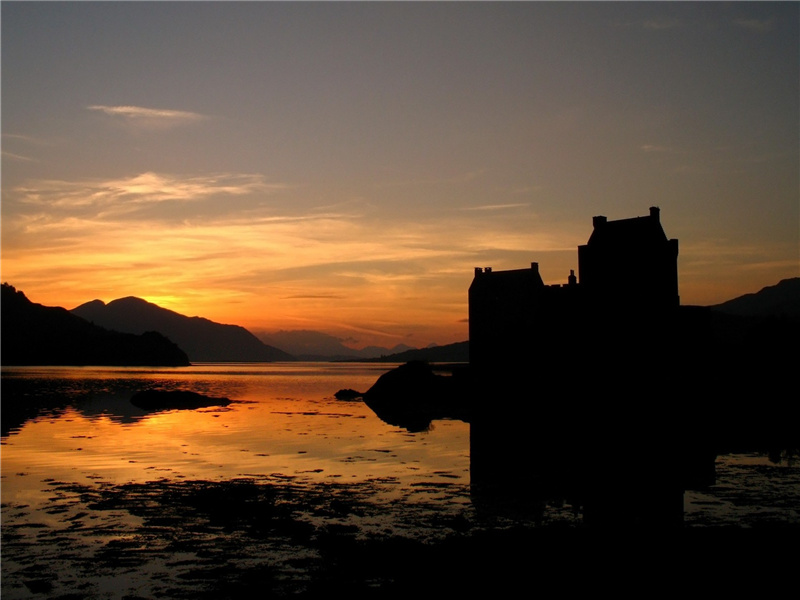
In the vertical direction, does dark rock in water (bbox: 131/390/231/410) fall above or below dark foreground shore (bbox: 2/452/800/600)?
below

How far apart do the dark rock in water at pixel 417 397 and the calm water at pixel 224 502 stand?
53.0 ft

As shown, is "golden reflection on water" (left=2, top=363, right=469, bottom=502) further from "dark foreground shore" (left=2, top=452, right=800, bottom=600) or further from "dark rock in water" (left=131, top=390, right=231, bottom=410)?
"dark rock in water" (left=131, top=390, right=231, bottom=410)

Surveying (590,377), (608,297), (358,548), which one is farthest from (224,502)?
(608,297)

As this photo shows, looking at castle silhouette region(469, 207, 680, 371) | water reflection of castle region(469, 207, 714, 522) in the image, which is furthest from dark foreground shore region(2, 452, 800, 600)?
castle silhouette region(469, 207, 680, 371)

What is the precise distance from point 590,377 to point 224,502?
138 ft

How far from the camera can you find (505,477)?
28703 millimetres

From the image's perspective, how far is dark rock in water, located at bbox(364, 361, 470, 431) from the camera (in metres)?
62.7

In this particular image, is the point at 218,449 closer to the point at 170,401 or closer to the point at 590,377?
the point at 590,377

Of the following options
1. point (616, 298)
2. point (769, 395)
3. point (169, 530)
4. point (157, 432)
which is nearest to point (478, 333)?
point (616, 298)

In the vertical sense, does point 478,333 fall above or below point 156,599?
above

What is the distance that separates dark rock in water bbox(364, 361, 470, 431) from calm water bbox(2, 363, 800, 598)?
53.0ft

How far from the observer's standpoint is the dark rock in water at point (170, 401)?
73.2 meters

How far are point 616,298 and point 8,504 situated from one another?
48.8 m

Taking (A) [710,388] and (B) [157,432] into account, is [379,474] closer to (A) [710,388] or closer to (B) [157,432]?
(B) [157,432]
